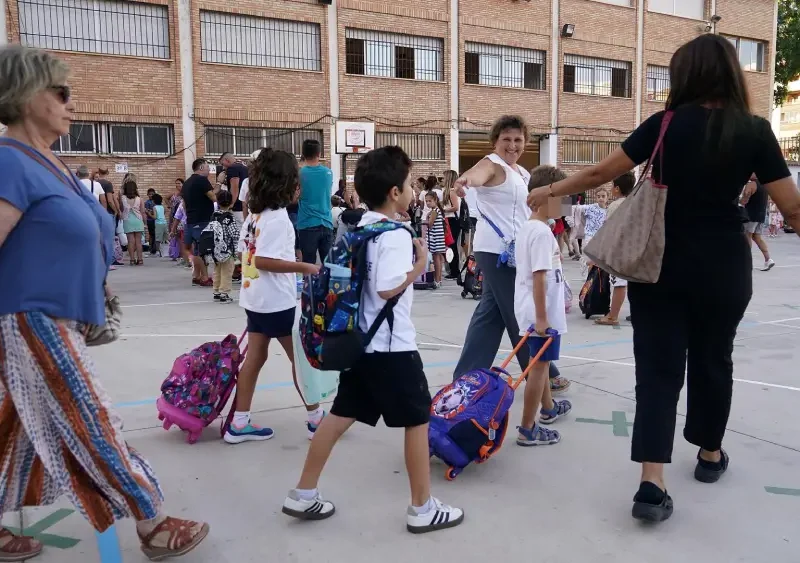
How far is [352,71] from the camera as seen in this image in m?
22.7

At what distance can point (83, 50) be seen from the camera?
61.9 ft

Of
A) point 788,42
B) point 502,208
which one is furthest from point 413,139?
point 788,42

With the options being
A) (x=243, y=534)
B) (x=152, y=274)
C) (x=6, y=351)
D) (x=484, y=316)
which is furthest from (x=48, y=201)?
(x=152, y=274)

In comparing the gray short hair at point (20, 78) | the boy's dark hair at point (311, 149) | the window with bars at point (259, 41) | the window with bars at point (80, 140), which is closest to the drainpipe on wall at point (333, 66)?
the window with bars at point (259, 41)

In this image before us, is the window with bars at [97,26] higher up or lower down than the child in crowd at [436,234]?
higher up

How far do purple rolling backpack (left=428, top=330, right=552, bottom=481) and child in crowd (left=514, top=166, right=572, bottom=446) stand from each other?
0.84ft

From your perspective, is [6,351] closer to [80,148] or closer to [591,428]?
[591,428]

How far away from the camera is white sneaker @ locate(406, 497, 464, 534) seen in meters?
2.96

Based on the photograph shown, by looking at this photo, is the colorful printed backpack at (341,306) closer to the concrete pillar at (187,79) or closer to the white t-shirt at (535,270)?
the white t-shirt at (535,270)

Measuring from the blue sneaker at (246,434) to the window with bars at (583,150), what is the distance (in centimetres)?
2463

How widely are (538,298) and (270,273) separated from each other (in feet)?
4.82

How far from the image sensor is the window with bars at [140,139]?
19.5 meters

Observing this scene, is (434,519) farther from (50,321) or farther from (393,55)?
(393,55)

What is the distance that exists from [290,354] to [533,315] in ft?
4.62
